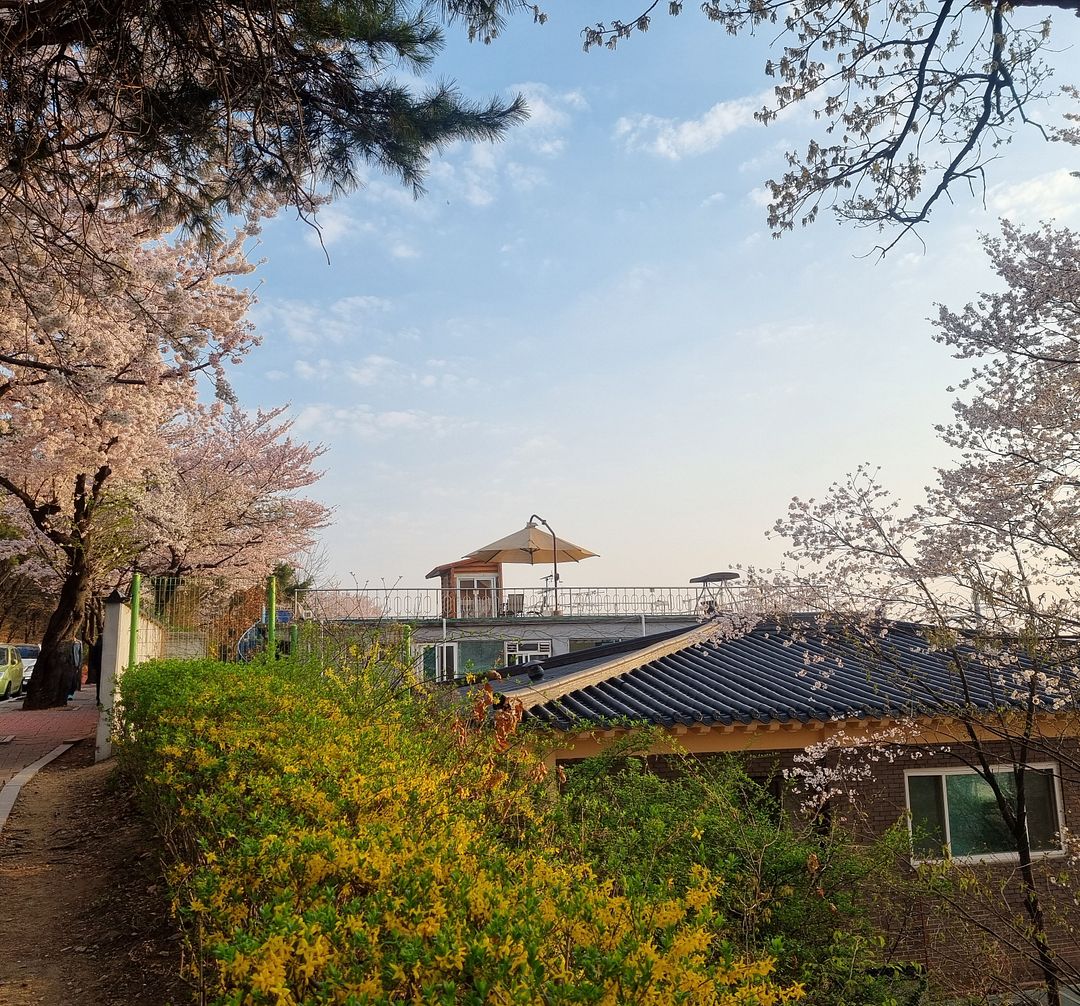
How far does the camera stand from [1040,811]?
953 cm

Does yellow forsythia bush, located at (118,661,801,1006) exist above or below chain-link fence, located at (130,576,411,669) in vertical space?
below

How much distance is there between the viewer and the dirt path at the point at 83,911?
3514 millimetres

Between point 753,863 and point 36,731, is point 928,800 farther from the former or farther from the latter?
point 36,731

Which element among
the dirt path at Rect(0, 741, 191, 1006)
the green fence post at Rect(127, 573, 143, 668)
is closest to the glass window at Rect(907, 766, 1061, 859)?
the dirt path at Rect(0, 741, 191, 1006)

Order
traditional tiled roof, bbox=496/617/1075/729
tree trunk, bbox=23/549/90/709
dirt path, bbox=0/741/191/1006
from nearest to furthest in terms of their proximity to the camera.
Result: dirt path, bbox=0/741/191/1006, traditional tiled roof, bbox=496/617/1075/729, tree trunk, bbox=23/549/90/709

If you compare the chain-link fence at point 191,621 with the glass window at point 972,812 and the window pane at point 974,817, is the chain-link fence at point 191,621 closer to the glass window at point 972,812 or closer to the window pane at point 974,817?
the glass window at point 972,812

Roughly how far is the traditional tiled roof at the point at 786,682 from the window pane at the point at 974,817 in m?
1.14

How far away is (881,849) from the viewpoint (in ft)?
18.7

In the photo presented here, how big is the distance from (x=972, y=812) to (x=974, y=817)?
2.5 inches

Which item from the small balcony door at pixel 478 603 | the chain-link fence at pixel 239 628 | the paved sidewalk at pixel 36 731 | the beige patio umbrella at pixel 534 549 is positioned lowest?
the paved sidewalk at pixel 36 731

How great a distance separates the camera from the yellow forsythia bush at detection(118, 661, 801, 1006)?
1604 mm

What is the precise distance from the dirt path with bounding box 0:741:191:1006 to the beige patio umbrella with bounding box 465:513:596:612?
1814 cm

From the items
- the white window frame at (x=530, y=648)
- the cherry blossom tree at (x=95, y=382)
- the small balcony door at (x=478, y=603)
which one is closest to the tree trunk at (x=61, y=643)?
the cherry blossom tree at (x=95, y=382)

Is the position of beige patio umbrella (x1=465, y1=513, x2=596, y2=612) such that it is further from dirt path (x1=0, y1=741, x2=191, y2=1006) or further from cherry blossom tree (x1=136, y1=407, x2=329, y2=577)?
dirt path (x1=0, y1=741, x2=191, y2=1006)
